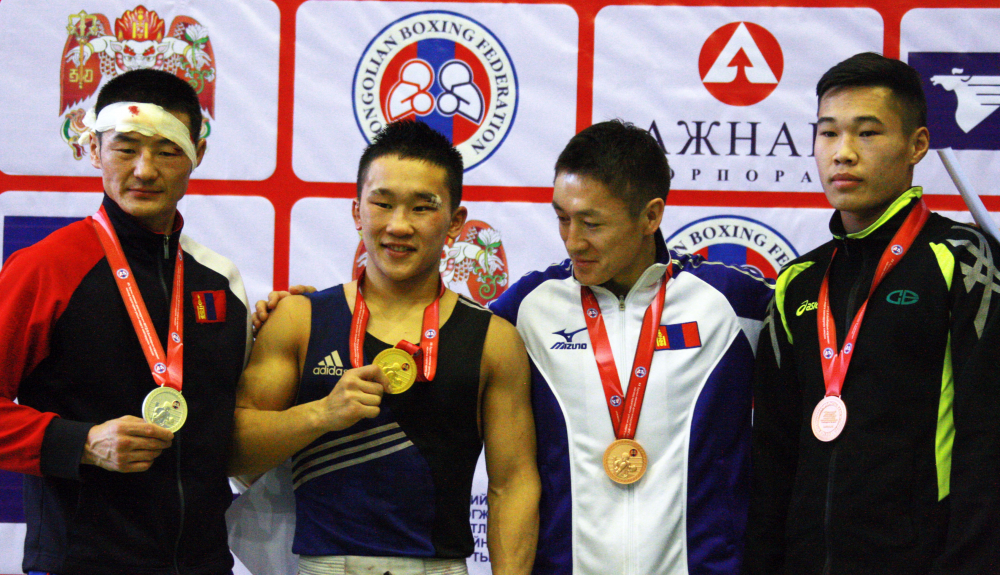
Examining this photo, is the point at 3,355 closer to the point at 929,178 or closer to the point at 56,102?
the point at 56,102

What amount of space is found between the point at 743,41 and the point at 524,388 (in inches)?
71.9

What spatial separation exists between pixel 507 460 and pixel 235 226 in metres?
1.74

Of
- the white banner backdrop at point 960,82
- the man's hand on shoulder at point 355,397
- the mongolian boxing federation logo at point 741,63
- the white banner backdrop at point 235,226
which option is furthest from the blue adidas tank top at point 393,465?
the white banner backdrop at point 960,82

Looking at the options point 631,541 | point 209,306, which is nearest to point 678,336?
point 631,541

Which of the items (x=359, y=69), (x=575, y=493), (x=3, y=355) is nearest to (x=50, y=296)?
(x=3, y=355)

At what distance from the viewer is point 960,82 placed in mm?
3033

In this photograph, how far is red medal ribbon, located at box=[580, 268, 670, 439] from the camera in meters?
1.86

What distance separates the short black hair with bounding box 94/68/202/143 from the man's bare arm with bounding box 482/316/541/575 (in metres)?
0.86

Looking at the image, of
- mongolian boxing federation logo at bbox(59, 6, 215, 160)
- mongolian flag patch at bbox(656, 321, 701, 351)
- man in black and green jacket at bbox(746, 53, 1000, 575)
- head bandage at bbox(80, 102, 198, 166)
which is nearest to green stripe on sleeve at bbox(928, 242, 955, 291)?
man in black and green jacket at bbox(746, 53, 1000, 575)

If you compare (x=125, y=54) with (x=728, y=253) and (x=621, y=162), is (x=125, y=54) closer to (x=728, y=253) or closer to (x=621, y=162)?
(x=621, y=162)

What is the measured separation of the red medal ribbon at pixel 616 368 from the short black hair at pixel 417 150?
17.2 inches

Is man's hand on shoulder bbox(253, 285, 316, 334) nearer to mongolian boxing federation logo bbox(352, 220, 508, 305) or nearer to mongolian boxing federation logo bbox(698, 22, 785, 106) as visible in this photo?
mongolian boxing federation logo bbox(352, 220, 508, 305)

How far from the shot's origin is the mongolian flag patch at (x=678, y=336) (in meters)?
1.92

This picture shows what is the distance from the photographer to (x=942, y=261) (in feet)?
5.55
